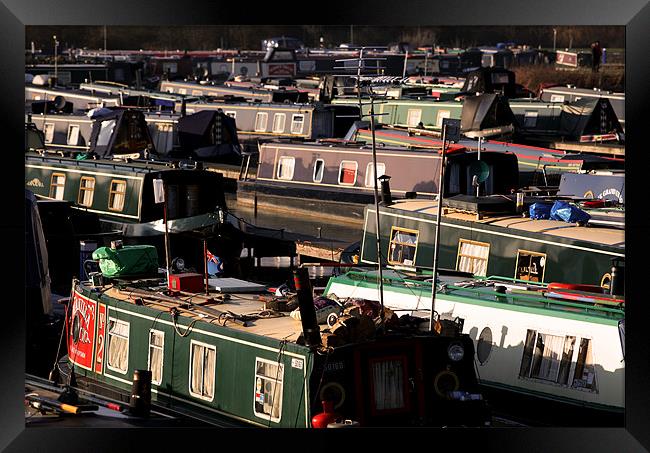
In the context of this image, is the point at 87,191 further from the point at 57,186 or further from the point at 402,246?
the point at 402,246

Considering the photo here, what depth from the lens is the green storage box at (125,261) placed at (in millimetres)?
20078

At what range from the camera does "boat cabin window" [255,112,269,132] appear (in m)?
49.4

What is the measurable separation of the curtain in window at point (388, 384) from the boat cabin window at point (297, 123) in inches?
1290

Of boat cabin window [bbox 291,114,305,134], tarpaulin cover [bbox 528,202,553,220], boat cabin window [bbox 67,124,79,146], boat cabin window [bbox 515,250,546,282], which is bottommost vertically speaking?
boat cabin window [bbox 515,250,546,282]

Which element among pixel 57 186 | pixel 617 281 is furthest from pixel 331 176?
pixel 617 281

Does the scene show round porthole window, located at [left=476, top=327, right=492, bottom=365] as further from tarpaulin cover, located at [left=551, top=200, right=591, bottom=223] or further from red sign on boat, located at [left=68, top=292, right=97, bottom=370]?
red sign on boat, located at [left=68, top=292, right=97, bottom=370]

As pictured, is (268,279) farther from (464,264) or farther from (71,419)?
(71,419)

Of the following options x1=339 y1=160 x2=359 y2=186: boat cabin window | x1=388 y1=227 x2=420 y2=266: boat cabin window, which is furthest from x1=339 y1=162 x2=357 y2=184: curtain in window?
x1=388 y1=227 x2=420 y2=266: boat cabin window

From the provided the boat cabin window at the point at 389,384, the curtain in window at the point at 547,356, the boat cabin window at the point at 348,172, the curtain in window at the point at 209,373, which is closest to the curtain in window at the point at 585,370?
the curtain in window at the point at 547,356

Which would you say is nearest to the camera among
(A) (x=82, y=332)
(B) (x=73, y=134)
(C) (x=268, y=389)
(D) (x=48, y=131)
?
(C) (x=268, y=389)

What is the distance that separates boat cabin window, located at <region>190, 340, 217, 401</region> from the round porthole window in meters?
4.22

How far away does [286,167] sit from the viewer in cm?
3903

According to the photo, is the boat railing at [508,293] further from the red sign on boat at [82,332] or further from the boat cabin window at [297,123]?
the boat cabin window at [297,123]

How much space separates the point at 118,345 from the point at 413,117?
30309 millimetres
